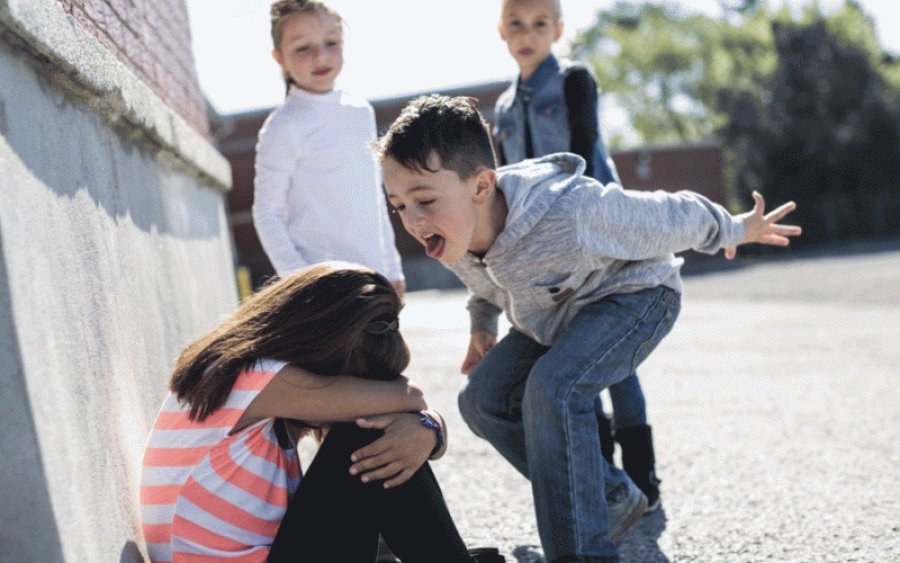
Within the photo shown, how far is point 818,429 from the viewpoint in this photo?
5.18m

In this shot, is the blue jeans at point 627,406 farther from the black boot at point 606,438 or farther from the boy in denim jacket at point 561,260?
the boy in denim jacket at point 561,260

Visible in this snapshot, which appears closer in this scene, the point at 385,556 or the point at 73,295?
→ the point at 73,295

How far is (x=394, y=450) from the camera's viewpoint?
2.54 m

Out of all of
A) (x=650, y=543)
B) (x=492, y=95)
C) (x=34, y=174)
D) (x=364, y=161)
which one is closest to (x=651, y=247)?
(x=650, y=543)

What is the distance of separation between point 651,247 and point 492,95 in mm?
27306

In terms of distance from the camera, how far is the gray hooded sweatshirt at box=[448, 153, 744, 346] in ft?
10.0

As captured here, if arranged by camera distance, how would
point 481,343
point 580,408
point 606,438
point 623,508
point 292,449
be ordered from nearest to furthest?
point 292,449, point 580,408, point 623,508, point 481,343, point 606,438

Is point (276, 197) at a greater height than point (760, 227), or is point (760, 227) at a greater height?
point (276, 197)

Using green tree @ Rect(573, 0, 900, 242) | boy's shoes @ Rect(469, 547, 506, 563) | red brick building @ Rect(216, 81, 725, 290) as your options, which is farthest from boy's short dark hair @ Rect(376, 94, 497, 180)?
green tree @ Rect(573, 0, 900, 242)

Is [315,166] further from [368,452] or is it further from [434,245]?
[368,452]

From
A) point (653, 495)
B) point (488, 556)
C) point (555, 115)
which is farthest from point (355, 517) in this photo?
point (555, 115)

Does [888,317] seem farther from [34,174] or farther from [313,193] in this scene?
[34,174]

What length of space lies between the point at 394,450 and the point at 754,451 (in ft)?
8.83

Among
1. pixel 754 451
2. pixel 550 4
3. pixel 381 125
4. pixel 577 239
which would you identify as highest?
pixel 381 125
